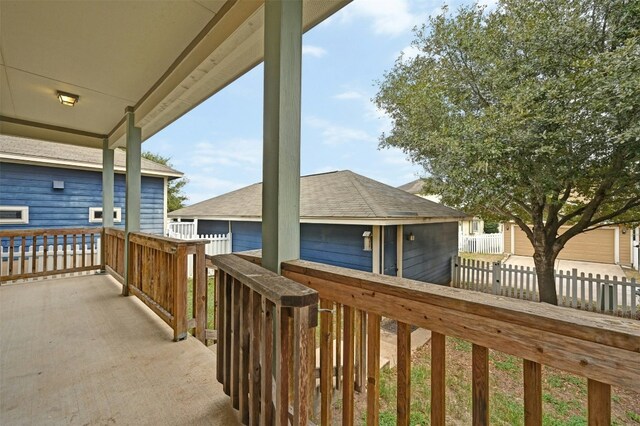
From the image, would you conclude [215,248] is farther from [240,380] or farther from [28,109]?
[240,380]

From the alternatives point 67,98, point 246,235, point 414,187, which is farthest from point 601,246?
point 67,98

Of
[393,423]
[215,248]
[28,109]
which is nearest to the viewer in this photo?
[393,423]

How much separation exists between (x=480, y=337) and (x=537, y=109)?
5.02m

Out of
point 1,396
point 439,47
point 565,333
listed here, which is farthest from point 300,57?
point 439,47

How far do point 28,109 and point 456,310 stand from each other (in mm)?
5328

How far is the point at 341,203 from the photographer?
6523mm

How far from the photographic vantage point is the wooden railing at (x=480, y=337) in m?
0.65

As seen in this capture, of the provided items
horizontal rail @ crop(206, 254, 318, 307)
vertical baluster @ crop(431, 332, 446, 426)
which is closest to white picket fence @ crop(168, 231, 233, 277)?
horizontal rail @ crop(206, 254, 318, 307)

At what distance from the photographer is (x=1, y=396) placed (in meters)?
1.75

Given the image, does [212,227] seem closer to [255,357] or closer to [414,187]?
[255,357]

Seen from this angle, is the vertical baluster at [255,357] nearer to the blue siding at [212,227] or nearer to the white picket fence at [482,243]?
the blue siding at [212,227]

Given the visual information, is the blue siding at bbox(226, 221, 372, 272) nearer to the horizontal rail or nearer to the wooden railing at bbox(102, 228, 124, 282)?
the wooden railing at bbox(102, 228, 124, 282)

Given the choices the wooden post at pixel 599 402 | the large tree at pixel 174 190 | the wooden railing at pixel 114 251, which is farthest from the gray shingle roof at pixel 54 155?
the large tree at pixel 174 190

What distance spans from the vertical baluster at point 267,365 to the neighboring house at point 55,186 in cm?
672
